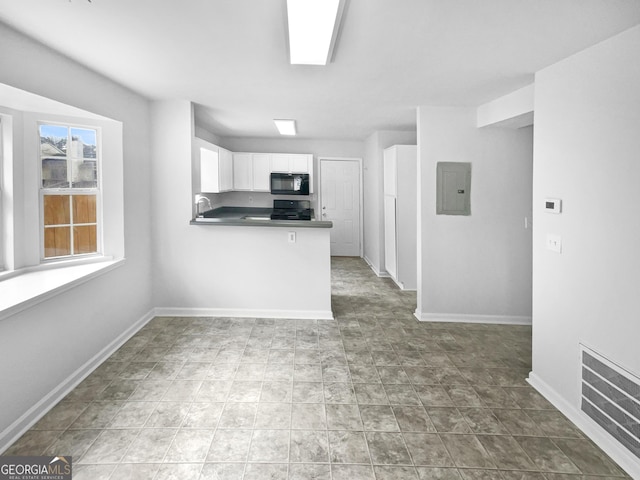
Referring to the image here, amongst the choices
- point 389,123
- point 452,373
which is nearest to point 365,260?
point 389,123

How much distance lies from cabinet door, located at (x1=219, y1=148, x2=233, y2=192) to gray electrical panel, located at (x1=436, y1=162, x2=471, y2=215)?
340 centimetres

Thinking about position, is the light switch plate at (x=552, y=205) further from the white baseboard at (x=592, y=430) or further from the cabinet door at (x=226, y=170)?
the cabinet door at (x=226, y=170)

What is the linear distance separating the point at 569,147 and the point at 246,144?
225 inches

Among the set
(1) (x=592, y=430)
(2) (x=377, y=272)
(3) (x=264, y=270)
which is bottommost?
(1) (x=592, y=430)

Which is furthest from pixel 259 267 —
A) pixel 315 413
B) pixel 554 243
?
pixel 554 243

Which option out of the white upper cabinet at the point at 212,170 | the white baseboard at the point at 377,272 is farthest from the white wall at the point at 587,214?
the white upper cabinet at the point at 212,170

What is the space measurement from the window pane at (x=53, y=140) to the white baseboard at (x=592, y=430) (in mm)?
4059

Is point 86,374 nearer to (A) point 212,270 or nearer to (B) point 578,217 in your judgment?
(A) point 212,270

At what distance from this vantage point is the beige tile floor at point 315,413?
6.56 ft

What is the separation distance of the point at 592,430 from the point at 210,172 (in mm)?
5276

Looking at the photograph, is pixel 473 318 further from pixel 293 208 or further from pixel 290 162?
pixel 290 162

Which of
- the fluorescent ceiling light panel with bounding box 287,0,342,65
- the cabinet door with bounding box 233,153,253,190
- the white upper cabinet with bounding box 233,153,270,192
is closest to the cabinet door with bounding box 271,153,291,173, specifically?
the white upper cabinet with bounding box 233,153,270,192

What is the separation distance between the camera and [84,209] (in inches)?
135

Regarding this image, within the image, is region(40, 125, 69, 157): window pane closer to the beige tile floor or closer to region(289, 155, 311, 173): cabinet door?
the beige tile floor
